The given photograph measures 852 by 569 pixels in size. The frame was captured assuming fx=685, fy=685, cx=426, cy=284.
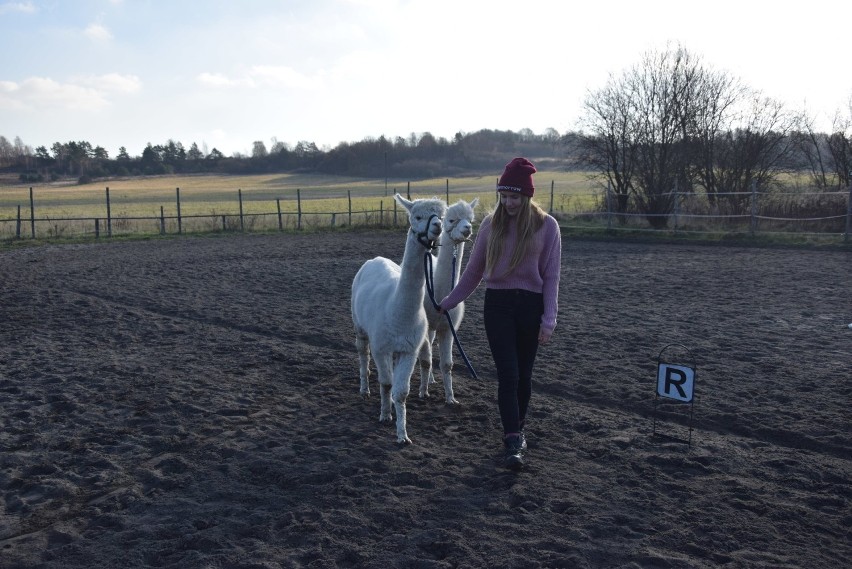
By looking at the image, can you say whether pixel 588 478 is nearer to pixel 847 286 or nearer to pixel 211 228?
pixel 847 286

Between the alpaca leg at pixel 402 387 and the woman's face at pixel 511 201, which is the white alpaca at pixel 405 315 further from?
the woman's face at pixel 511 201

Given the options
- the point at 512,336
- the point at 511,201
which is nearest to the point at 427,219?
the point at 511,201

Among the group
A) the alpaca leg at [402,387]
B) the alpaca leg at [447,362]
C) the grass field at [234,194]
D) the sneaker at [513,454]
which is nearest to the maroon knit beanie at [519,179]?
the alpaca leg at [402,387]

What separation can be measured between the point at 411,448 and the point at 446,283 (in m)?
1.57

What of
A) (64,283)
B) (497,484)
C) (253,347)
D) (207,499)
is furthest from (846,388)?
(64,283)

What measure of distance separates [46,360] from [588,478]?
6.27 metres

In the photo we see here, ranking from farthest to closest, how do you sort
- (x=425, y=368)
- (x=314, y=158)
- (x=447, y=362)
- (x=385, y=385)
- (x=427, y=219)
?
(x=314, y=158)
(x=425, y=368)
(x=447, y=362)
(x=385, y=385)
(x=427, y=219)

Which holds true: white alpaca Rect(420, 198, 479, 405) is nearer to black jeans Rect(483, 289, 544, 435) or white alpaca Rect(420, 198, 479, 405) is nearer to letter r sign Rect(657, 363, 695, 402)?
black jeans Rect(483, 289, 544, 435)

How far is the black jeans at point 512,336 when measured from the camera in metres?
4.57

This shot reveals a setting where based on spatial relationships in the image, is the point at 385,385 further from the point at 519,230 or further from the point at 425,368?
the point at 519,230

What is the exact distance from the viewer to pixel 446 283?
6.09 meters

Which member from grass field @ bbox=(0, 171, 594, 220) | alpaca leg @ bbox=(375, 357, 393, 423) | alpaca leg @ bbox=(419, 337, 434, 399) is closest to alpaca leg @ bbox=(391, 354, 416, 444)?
alpaca leg @ bbox=(375, 357, 393, 423)

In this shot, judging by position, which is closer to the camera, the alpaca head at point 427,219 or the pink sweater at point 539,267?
the pink sweater at point 539,267

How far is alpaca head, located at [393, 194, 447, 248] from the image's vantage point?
4.91 meters
